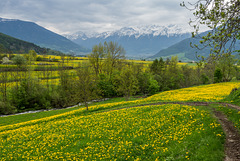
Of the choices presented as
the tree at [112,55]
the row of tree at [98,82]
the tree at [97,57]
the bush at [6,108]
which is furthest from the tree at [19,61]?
the tree at [112,55]

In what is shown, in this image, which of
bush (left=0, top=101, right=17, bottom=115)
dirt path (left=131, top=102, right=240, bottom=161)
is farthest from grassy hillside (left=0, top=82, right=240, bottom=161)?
bush (left=0, top=101, right=17, bottom=115)

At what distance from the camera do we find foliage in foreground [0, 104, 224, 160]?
10.5 meters

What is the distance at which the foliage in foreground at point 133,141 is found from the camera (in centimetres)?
1050

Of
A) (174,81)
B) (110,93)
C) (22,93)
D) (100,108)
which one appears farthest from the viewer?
(174,81)

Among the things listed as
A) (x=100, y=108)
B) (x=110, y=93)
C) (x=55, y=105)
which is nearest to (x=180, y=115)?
(x=100, y=108)

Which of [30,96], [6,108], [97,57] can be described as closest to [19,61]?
[30,96]

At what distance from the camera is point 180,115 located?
17281mm

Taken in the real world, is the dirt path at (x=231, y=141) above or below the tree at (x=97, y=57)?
below

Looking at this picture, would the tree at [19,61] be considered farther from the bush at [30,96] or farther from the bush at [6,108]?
the bush at [6,108]

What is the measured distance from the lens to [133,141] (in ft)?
44.1

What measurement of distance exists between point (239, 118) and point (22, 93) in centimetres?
6925

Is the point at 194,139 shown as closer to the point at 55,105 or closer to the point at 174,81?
the point at 55,105

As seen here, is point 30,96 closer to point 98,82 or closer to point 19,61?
point 98,82

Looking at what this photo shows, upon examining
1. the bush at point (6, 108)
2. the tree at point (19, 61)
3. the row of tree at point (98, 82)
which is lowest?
the bush at point (6, 108)
